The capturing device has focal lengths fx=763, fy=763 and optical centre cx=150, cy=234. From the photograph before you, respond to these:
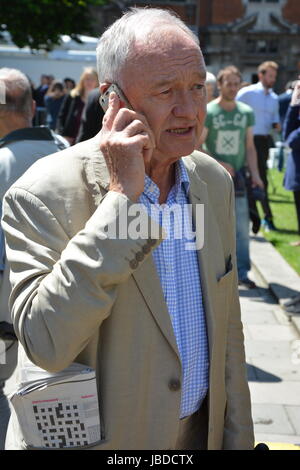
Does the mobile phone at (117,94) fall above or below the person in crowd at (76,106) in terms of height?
above

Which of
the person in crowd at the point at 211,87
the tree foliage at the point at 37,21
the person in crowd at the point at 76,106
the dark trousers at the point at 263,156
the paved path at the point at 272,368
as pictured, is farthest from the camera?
the tree foliage at the point at 37,21

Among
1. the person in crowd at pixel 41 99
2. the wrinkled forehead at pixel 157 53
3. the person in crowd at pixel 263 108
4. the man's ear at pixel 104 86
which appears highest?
the wrinkled forehead at pixel 157 53

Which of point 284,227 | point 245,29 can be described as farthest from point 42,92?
point 245,29

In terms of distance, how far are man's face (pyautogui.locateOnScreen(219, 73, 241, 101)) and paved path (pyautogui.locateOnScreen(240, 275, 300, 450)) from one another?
1.99 metres

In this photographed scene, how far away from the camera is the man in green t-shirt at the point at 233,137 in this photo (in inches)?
300

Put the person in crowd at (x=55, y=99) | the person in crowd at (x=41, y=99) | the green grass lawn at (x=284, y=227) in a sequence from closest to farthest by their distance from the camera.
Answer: the green grass lawn at (x=284, y=227)
the person in crowd at (x=55, y=99)
the person in crowd at (x=41, y=99)

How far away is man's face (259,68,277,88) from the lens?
11409 millimetres

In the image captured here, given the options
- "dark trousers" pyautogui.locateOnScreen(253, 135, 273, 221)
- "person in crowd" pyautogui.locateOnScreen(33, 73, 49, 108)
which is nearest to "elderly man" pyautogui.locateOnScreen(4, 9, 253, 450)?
"dark trousers" pyautogui.locateOnScreen(253, 135, 273, 221)

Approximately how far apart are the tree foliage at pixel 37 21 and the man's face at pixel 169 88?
2303 centimetres

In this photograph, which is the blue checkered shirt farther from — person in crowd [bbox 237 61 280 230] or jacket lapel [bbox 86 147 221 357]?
person in crowd [bbox 237 61 280 230]

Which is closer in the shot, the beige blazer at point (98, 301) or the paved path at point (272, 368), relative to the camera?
the beige blazer at point (98, 301)

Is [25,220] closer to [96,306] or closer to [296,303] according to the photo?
[96,306]

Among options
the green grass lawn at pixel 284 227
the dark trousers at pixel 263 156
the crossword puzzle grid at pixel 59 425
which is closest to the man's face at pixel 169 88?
the crossword puzzle grid at pixel 59 425

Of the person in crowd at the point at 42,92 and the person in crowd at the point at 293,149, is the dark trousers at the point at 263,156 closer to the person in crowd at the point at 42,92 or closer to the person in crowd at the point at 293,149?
the person in crowd at the point at 293,149
